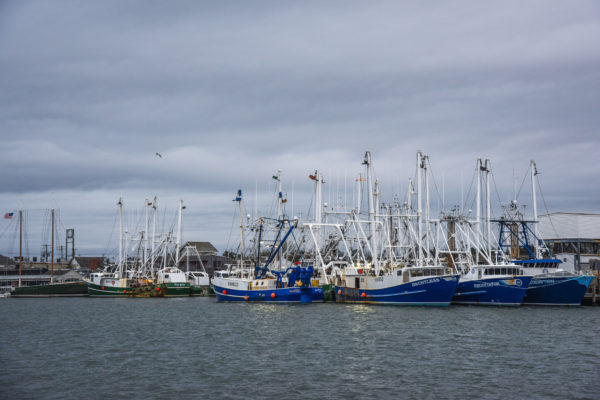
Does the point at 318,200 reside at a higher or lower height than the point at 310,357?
higher

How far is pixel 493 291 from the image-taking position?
2479 inches

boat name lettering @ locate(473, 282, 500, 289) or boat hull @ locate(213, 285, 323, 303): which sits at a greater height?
boat name lettering @ locate(473, 282, 500, 289)

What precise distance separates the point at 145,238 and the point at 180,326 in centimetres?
6449

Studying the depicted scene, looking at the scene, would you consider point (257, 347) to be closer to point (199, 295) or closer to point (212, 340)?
point (212, 340)

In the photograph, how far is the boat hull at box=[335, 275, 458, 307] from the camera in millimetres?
60562

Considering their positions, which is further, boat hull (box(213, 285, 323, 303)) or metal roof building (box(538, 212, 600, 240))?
metal roof building (box(538, 212, 600, 240))

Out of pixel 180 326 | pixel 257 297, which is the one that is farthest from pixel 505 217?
pixel 180 326

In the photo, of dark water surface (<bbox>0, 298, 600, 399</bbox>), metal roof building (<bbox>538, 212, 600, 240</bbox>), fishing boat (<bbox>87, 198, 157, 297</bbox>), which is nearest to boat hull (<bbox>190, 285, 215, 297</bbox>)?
fishing boat (<bbox>87, 198, 157, 297</bbox>)

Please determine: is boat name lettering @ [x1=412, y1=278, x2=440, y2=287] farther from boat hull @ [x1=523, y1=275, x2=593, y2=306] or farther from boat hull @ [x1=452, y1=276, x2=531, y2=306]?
boat hull @ [x1=523, y1=275, x2=593, y2=306]

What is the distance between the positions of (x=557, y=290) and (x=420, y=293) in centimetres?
1625

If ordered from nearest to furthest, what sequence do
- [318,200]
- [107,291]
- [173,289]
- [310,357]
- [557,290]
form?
1. [310,357]
2. [557,290]
3. [318,200]
4. [173,289]
5. [107,291]

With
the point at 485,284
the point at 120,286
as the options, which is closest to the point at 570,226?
the point at 485,284

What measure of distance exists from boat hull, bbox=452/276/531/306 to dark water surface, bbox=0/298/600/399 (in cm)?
635

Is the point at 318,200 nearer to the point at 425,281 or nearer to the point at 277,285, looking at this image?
the point at 277,285
